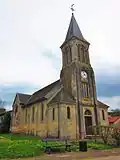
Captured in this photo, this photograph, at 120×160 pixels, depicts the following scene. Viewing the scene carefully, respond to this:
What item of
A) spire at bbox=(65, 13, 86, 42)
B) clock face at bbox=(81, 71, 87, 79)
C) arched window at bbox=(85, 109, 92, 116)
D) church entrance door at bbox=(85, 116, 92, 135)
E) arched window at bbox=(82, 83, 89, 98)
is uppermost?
spire at bbox=(65, 13, 86, 42)

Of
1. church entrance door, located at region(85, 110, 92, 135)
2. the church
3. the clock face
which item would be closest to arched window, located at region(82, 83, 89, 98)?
the church

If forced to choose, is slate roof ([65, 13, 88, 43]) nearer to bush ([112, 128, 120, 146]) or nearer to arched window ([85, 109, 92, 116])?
arched window ([85, 109, 92, 116])

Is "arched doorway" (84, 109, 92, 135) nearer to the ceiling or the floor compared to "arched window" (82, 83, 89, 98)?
nearer to the floor

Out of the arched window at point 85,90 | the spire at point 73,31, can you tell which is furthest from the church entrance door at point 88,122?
the spire at point 73,31

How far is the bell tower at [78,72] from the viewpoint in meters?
33.1

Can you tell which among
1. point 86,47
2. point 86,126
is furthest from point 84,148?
point 86,47

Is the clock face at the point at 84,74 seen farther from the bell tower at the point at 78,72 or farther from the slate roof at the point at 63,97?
the slate roof at the point at 63,97

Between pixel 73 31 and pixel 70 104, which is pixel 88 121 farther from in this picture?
pixel 73 31

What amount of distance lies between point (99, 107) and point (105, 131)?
11.3 m

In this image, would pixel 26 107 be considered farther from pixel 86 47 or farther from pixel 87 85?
pixel 86 47

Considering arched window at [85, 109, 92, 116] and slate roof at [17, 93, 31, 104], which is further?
slate roof at [17, 93, 31, 104]

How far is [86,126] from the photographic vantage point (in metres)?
32.3

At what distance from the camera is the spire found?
38.7 metres

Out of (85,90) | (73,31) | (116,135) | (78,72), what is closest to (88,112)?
(85,90)
